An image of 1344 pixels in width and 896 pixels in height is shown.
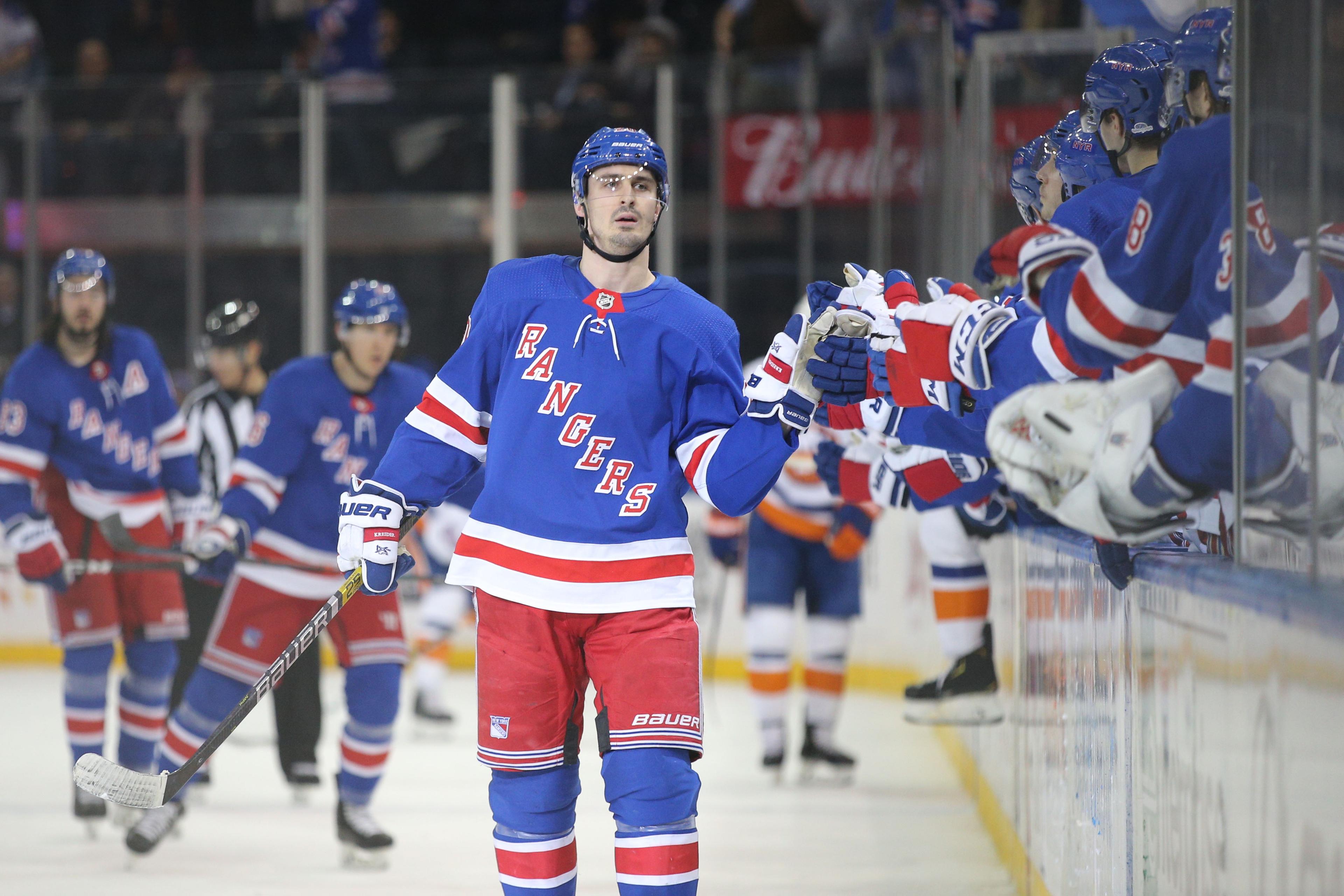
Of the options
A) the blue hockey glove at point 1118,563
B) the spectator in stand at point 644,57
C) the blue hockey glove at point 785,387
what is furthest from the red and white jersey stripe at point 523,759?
the spectator in stand at point 644,57

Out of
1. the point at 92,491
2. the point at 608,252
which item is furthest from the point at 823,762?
the point at 608,252

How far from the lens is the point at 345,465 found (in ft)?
13.7

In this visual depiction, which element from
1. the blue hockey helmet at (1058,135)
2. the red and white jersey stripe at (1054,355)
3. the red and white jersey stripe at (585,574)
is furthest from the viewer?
Answer: the blue hockey helmet at (1058,135)

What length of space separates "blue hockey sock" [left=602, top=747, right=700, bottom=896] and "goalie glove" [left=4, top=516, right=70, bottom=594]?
2.41 metres

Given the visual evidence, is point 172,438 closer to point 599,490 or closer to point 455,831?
point 455,831

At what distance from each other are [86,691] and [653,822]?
8.53ft

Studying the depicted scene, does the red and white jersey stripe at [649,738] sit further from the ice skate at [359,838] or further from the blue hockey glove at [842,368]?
the ice skate at [359,838]

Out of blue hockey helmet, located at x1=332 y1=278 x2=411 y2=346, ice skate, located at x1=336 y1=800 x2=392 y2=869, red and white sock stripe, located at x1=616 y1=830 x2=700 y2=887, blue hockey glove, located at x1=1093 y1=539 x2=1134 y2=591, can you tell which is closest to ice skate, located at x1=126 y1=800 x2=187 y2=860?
ice skate, located at x1=336 y1=800 x2=392 y2=869

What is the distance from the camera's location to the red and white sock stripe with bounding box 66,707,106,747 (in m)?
4.54

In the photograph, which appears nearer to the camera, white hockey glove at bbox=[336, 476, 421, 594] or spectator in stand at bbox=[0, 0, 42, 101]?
white hockey glove at bbox=[336, 476, 421, 594]

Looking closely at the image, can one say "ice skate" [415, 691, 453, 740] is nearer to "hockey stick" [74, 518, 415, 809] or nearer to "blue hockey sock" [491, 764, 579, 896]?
"hockey stick" [74, 518, 415, 809]

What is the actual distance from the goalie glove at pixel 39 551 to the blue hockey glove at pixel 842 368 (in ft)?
8.77

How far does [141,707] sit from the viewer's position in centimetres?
447

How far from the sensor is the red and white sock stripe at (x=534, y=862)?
100.0 inches
